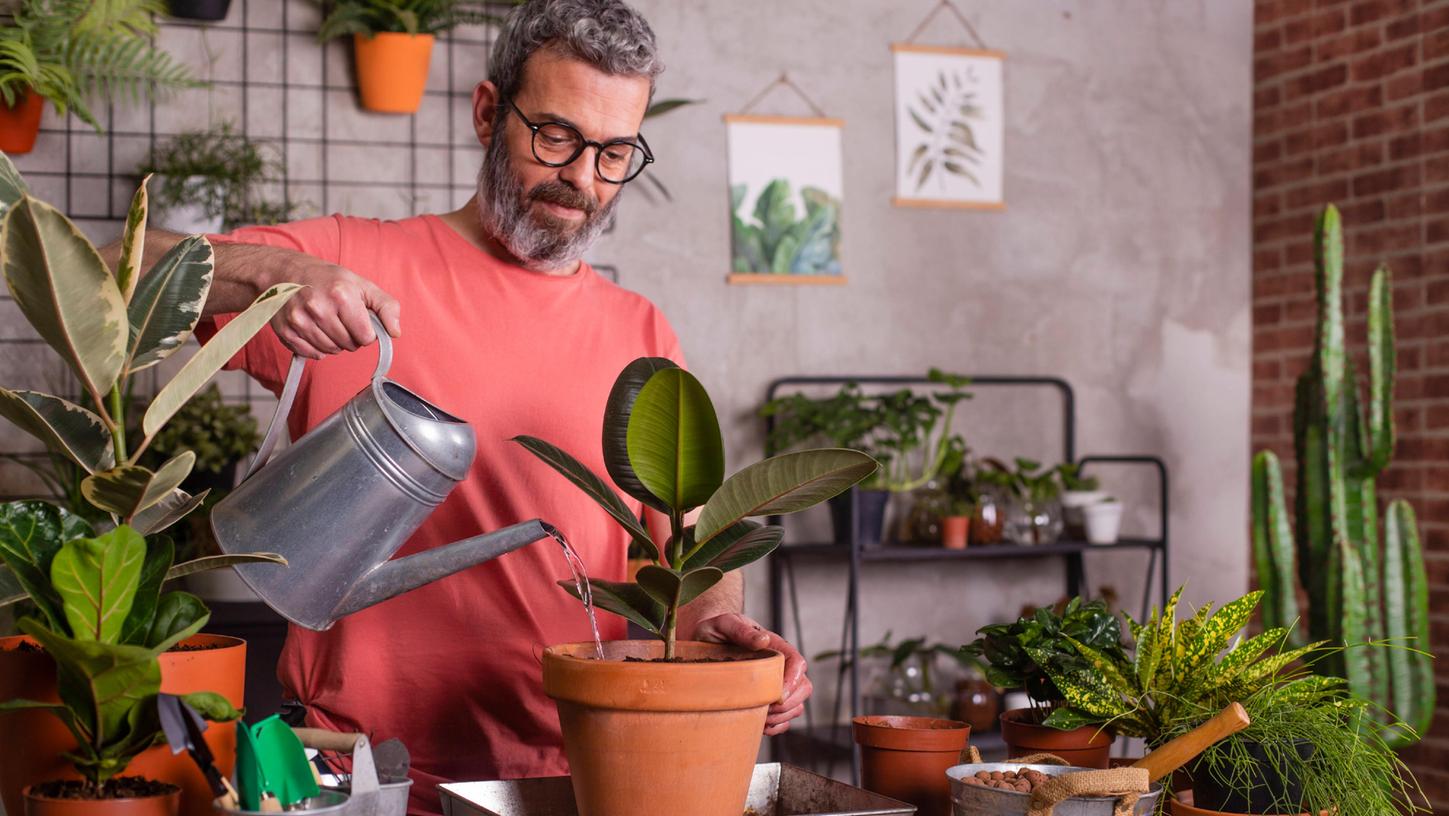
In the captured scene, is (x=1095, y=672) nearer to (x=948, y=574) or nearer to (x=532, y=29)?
(x=532, y=29)

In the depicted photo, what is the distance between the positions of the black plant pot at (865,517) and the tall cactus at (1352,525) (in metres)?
1.02

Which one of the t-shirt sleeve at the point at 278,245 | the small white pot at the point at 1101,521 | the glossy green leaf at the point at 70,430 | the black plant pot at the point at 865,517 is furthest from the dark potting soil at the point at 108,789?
the small white pot at the point at 1101,521

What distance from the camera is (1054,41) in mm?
4203

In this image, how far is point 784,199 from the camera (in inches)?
155

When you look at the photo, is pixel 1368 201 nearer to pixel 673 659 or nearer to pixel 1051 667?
pixel 1051 667

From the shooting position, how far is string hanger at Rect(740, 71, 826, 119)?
391 cm

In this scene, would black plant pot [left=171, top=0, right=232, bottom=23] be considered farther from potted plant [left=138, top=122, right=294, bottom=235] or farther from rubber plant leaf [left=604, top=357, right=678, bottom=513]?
rubber plant leaf [left=604, top=357, right=678, bottom=513]

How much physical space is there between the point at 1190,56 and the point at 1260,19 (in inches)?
11.4

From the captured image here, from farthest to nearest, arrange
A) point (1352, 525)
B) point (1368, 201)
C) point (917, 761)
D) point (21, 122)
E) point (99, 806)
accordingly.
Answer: point (1368, 201), point (1352, 525), point (21, 122), point (917, 761), point (99, 806)

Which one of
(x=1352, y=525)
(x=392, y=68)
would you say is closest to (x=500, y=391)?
(x=392, y=68)

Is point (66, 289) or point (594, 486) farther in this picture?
point (594, 486)

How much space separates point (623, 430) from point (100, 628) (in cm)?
48

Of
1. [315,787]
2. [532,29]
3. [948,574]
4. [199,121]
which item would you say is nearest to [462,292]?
[532,29]

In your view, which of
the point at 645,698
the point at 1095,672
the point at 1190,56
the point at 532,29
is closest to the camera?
the point at 645,698
